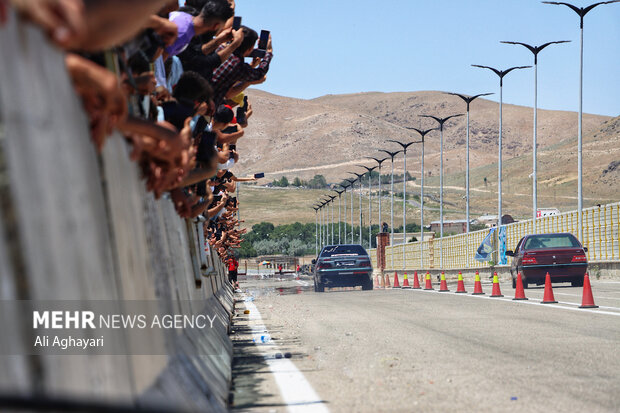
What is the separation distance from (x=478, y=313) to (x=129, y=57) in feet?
40.6

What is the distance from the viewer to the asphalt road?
688cm

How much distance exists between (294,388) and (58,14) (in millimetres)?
5503

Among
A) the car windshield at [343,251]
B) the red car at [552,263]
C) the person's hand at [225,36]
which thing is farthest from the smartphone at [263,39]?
the car windshield at [343,251]

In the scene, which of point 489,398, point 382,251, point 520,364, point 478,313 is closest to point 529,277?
point 478,313

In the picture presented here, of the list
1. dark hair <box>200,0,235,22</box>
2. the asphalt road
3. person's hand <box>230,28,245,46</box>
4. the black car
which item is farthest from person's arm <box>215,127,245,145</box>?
the black car

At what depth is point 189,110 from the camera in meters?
6.89

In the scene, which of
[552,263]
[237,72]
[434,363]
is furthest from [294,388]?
[552,263]

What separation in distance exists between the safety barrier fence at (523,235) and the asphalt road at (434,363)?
23.2 m

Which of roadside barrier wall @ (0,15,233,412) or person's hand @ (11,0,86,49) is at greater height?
person's hand @ (11,0,86,49)

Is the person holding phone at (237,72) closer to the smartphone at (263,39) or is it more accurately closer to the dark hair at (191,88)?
the smartphone at (263,39)

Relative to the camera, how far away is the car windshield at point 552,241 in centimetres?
2849

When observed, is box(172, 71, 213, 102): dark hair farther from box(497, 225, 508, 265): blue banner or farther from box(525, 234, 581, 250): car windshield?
box(497, 225, 508, 265): blue banner

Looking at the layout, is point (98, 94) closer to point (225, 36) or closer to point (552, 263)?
point (225, 36)

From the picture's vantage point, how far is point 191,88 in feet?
23.7
